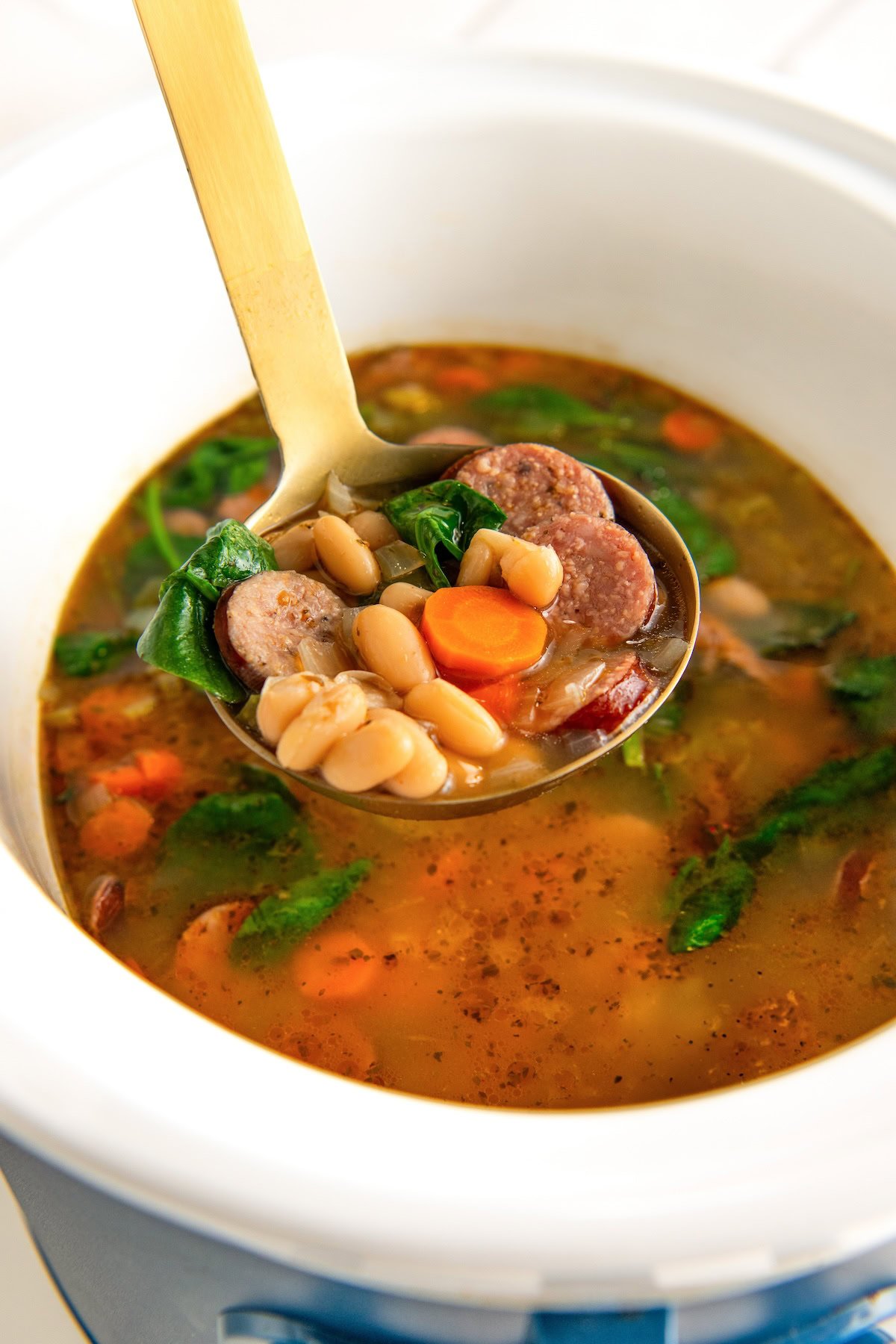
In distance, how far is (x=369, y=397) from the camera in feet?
8.30

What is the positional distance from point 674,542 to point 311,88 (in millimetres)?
1167

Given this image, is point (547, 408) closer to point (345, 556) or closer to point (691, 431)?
point (691, 431)

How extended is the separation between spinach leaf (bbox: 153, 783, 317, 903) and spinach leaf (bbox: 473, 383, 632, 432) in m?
1.05

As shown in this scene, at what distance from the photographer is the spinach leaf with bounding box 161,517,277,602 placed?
69.7 inches

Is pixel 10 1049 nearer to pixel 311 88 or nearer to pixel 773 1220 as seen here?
pixel 773 1220

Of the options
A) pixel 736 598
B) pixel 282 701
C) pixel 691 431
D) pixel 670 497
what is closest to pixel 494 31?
pixel 691 431

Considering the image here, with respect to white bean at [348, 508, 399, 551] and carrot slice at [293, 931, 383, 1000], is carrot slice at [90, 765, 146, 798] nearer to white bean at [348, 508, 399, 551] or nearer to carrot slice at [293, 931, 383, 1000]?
carrot slice at [293, 931, 383, 1000]

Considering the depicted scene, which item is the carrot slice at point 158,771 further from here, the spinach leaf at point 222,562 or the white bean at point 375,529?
the white bean at point 375,529

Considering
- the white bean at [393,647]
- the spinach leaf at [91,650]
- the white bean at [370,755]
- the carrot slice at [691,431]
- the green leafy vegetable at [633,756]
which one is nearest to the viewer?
the white bean at [370,755]

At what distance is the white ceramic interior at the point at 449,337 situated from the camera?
1.05 m

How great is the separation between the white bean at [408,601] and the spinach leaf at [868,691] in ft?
2.58

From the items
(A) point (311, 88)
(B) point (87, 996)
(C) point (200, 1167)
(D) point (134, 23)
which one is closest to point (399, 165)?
(A) point (311, 88)

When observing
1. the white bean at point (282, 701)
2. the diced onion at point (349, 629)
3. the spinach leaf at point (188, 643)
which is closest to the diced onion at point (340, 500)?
the diced onion at point (349, 629)

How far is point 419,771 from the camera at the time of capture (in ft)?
5.20
